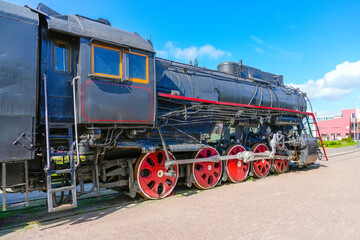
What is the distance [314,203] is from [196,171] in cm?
298

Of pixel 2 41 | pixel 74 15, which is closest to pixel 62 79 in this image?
pixel 2 41

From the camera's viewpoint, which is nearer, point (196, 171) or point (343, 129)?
point (196, 171)

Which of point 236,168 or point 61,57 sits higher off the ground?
point 61,57

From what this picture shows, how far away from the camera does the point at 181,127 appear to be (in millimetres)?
6773

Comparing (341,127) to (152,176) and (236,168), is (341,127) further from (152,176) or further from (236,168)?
(152,176)

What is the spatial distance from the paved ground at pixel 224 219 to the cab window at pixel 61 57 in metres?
2.98

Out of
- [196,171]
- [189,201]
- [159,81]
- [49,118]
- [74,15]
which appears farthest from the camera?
[196,171]

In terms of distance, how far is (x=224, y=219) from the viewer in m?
4.39

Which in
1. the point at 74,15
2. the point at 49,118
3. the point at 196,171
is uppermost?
the point at 74,15

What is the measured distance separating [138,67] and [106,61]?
28.9 inches

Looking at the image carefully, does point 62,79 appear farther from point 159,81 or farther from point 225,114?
→ point 225,114

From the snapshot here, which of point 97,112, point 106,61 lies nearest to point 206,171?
point 97,112

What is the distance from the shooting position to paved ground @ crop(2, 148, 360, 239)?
3.76m

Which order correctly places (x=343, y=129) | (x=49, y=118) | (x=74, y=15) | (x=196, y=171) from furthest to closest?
(x=343, y=129), (x=196, y=171), (x=74, y=15), (x=49, y=118)
